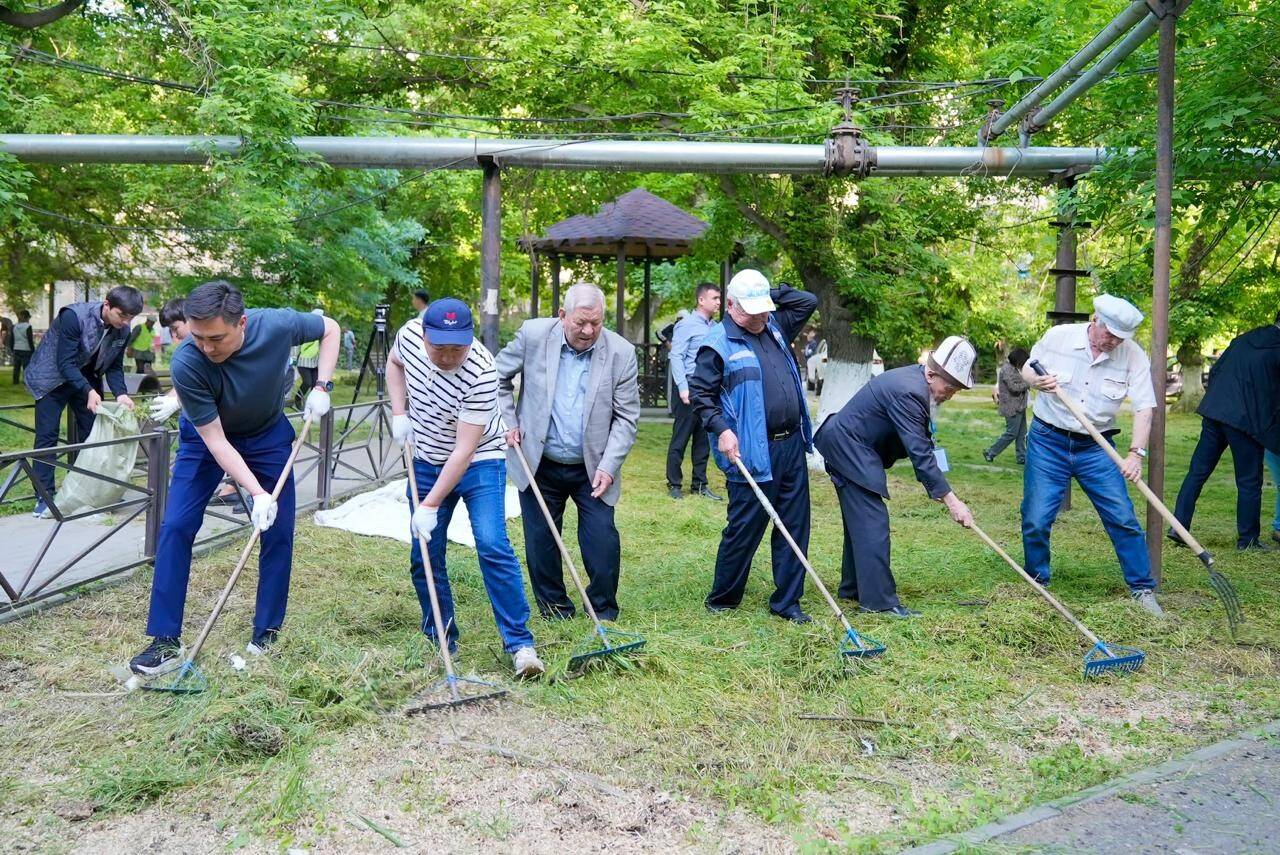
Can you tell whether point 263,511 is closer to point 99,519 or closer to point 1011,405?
point 99,519

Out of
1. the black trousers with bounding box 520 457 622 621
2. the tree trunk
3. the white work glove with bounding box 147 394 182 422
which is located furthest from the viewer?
the tree trunk

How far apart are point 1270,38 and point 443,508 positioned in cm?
500

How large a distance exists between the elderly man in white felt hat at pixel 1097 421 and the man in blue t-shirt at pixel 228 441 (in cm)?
378

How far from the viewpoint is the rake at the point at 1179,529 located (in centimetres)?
529

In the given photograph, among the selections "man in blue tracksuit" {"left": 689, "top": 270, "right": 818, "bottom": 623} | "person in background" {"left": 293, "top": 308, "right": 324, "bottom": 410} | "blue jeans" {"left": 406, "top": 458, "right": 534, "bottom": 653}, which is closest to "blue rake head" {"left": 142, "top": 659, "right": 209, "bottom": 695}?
"blue jeans" {"left": 406, "top": 458, "right": 534, "bottom": 653}

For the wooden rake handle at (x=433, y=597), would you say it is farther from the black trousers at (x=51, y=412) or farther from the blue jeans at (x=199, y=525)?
the black trousers at (x=51, y=412)

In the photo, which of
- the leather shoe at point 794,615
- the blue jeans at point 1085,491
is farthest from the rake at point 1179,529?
the leather shoe at point 794,615

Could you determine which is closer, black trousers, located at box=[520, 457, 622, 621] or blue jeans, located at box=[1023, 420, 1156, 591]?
black trousers, located at box=[520, 457, 622, 621]

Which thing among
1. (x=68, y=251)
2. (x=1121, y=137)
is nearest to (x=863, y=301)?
(x=1121, y=137)

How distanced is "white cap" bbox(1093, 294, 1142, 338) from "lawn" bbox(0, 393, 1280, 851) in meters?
1.42

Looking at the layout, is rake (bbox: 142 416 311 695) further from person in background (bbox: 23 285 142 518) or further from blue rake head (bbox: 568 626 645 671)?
person in background (bbox: 23 285 142 518)

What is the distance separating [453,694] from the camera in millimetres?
4254

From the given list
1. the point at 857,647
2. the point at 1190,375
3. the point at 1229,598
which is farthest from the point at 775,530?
the point at 1190,375

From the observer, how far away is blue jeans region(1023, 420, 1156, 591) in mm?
5879
